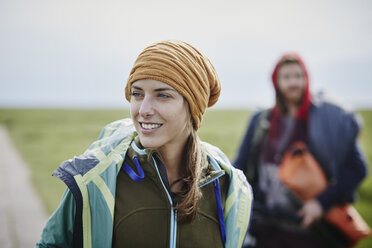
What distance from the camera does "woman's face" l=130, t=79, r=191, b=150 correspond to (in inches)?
76.6

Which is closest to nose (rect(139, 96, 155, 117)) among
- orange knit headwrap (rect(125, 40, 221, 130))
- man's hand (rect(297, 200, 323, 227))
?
orange knit headwrap (rect(125, 40, 221, 130))

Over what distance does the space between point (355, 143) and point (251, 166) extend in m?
1.24

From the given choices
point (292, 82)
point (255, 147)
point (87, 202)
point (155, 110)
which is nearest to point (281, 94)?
point (292, 82)

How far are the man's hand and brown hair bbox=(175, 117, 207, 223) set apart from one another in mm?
1984

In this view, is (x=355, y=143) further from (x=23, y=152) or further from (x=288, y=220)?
(x=23, y=152)

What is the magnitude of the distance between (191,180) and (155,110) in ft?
1.80

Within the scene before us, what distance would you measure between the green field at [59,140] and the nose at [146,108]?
468cm

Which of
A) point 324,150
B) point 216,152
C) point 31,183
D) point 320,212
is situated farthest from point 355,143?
point 31,183

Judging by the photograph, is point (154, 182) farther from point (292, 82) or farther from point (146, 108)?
point (292, 82)

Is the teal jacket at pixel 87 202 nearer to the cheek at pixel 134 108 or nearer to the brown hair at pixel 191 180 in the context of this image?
the cheek at pixel 134 108

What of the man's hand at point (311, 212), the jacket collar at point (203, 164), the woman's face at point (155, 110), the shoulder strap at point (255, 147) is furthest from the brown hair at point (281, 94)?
the woman's face at point (155, 110)

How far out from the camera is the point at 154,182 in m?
2.01

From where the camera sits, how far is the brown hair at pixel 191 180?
197cm

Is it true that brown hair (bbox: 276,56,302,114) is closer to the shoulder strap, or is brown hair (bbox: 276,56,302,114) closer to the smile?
the shoulder strap
